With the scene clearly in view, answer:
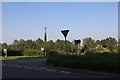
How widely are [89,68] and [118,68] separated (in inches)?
114

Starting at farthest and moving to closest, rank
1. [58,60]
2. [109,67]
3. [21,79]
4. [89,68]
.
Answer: [58,60] < [89,68] < [109,67] < [21,79]

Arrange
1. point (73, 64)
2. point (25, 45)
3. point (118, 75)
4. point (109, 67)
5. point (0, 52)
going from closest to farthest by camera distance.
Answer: point (118, 75) < point (109, 67) < point (73, 64) < point (0, 52) < point (25, 45)

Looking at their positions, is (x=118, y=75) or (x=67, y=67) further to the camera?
(x=67, y=67)

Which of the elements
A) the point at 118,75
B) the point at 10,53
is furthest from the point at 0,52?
the point at 118,75

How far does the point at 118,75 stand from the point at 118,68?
0.98 m

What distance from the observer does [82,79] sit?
16703mm

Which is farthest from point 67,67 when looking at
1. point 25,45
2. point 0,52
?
point 25,45

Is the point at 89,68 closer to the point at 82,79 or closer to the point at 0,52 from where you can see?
the point at 82,79

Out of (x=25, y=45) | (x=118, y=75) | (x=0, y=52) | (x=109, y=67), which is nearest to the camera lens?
(x=118, y=75)

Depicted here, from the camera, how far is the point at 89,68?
2211 centimetres

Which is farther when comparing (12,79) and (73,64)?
(73,64)

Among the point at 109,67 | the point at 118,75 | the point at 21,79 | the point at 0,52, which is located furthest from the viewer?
the point at 0,52

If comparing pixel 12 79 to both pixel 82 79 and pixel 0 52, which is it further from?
pixel 0 52

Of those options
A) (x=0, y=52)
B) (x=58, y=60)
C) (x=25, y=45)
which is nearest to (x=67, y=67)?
(x=58, y=60)
